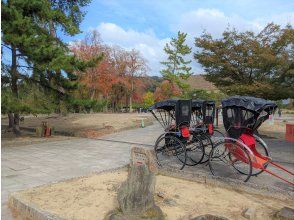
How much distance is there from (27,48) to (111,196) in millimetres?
7088

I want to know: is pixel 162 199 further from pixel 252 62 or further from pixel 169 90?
pixel 169 90

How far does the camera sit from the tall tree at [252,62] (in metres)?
13.5

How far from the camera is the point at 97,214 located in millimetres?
4520

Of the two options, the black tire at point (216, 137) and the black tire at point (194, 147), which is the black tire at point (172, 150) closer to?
the black tire at point (194, 147)

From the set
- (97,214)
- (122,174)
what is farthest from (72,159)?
(97,214)

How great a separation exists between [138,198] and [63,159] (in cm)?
500

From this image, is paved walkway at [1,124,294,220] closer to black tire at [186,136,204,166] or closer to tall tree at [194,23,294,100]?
black tire at [186,136,204,166]

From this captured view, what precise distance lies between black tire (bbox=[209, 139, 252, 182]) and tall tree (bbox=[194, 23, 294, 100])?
6.73 meters

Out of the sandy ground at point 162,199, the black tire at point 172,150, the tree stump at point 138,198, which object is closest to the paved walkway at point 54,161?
the sandy ground at point 162,199

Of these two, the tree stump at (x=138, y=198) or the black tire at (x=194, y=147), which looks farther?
the black tire at (x=194, y=147)

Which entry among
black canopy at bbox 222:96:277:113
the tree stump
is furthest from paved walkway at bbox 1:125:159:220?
black canopy at bbox 222:96:277:113

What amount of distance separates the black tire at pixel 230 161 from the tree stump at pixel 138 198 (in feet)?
7.73

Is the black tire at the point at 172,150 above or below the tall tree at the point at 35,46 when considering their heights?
below

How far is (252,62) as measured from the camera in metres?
13.9
